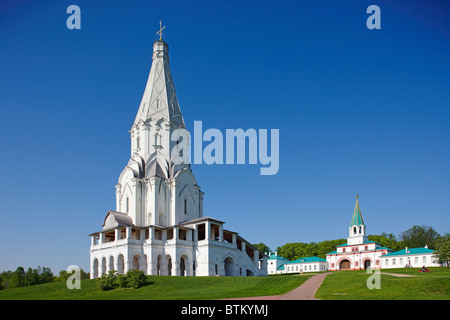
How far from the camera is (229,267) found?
181ft

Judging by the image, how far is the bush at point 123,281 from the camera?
36.1 metres

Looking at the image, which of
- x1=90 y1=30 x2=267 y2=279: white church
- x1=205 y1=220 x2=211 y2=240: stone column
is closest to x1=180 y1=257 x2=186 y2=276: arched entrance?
x1=90 y1=30 x2=267 y2=279: white church

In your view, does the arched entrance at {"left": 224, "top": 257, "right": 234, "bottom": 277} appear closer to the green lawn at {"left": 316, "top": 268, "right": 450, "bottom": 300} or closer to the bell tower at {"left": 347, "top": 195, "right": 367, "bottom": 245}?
the green lawn at {"left": 316, "top": 268, "right": 450, "bottom": 300}

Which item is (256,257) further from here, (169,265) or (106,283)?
(106,283)

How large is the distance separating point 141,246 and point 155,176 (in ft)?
30.1

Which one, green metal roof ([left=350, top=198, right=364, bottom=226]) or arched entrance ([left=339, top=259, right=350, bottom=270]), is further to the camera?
green metal roof ([left=350, top=198, right=364, bottom=226])

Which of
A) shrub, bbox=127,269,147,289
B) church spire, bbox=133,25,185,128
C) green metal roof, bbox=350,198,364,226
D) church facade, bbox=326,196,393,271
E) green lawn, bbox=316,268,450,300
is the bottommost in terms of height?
church facade, bbox=326,196,393,271

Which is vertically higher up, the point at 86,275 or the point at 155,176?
the point at 155,176

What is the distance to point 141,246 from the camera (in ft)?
167

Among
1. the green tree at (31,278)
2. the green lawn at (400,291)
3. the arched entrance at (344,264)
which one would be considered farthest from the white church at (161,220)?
the arched entrance at (344,264)

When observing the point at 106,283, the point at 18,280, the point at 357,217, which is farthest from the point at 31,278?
the point at 357,217

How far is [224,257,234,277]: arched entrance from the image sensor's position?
54659 millimetres
